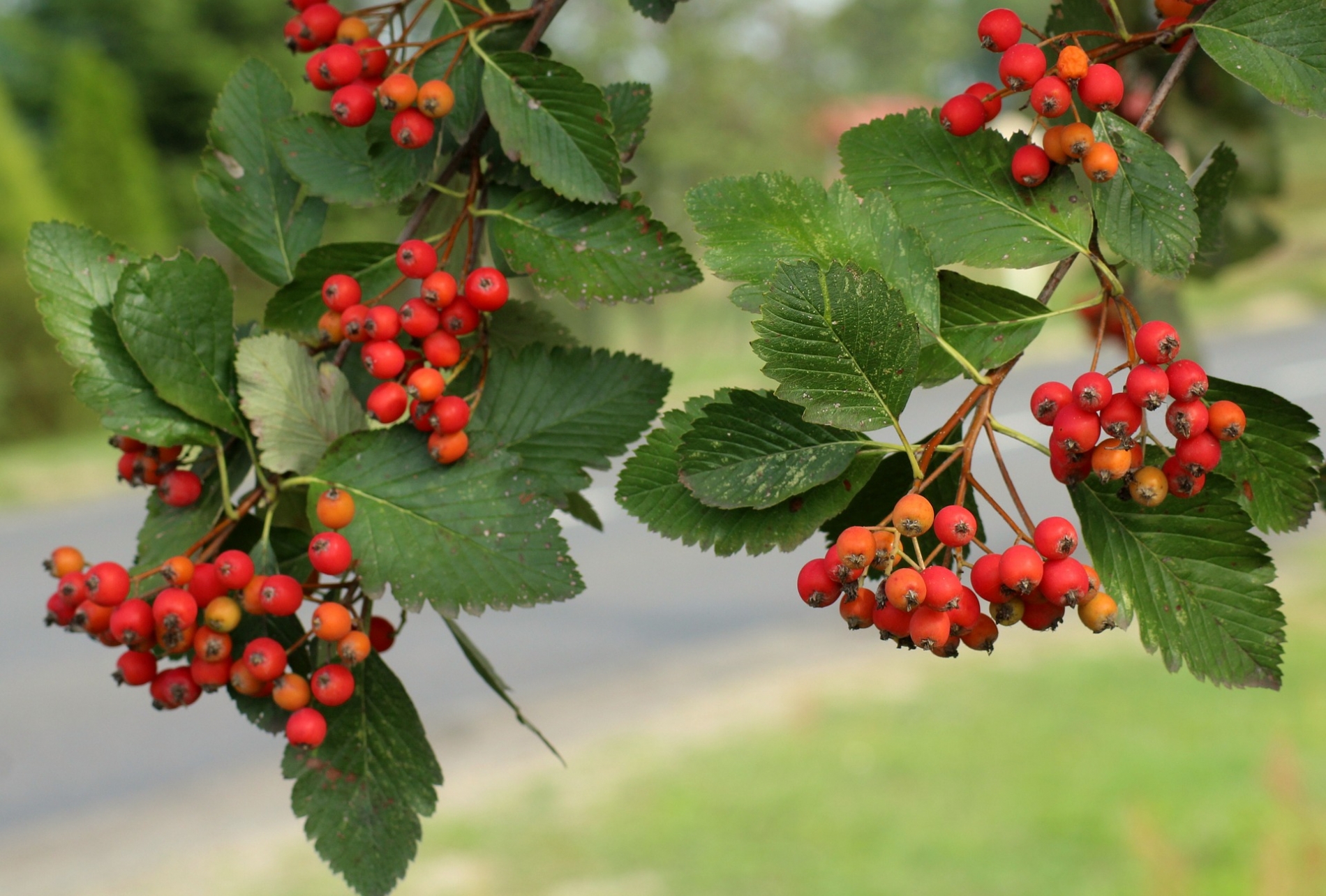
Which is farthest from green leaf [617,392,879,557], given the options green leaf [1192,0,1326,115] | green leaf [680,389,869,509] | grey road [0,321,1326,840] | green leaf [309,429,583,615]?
grey road [0,321,1326,840]

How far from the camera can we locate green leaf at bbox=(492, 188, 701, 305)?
33.9 inches

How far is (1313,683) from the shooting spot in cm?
558

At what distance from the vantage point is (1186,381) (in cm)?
67

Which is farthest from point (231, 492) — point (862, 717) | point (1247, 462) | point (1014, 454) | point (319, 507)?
point (1014, 454)

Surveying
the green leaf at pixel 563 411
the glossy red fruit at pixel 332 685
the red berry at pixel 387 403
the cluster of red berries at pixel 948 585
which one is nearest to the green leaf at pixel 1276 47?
the cluster of red berries at pixel 948 585

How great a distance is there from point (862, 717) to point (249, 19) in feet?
47.0

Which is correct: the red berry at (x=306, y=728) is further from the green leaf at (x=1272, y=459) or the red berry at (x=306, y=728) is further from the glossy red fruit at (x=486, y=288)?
→ the green leaf at (x=1272, y=459)

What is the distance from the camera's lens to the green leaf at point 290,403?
88cm

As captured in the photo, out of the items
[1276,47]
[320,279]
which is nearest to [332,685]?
[320,279]

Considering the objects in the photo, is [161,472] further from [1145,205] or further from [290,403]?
[1145,205]

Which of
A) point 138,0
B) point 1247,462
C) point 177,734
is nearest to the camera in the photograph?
point 1247,462

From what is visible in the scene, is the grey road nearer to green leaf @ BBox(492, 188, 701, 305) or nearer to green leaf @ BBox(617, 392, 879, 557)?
green leaf @ BBox(492, 188, 701, 305)

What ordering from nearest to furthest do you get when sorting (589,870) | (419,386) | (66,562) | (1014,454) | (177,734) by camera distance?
(419,386) → (66,562) → (589,870) → (177,734) → (1014,454)

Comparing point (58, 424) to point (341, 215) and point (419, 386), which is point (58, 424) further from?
point (419, 386)
